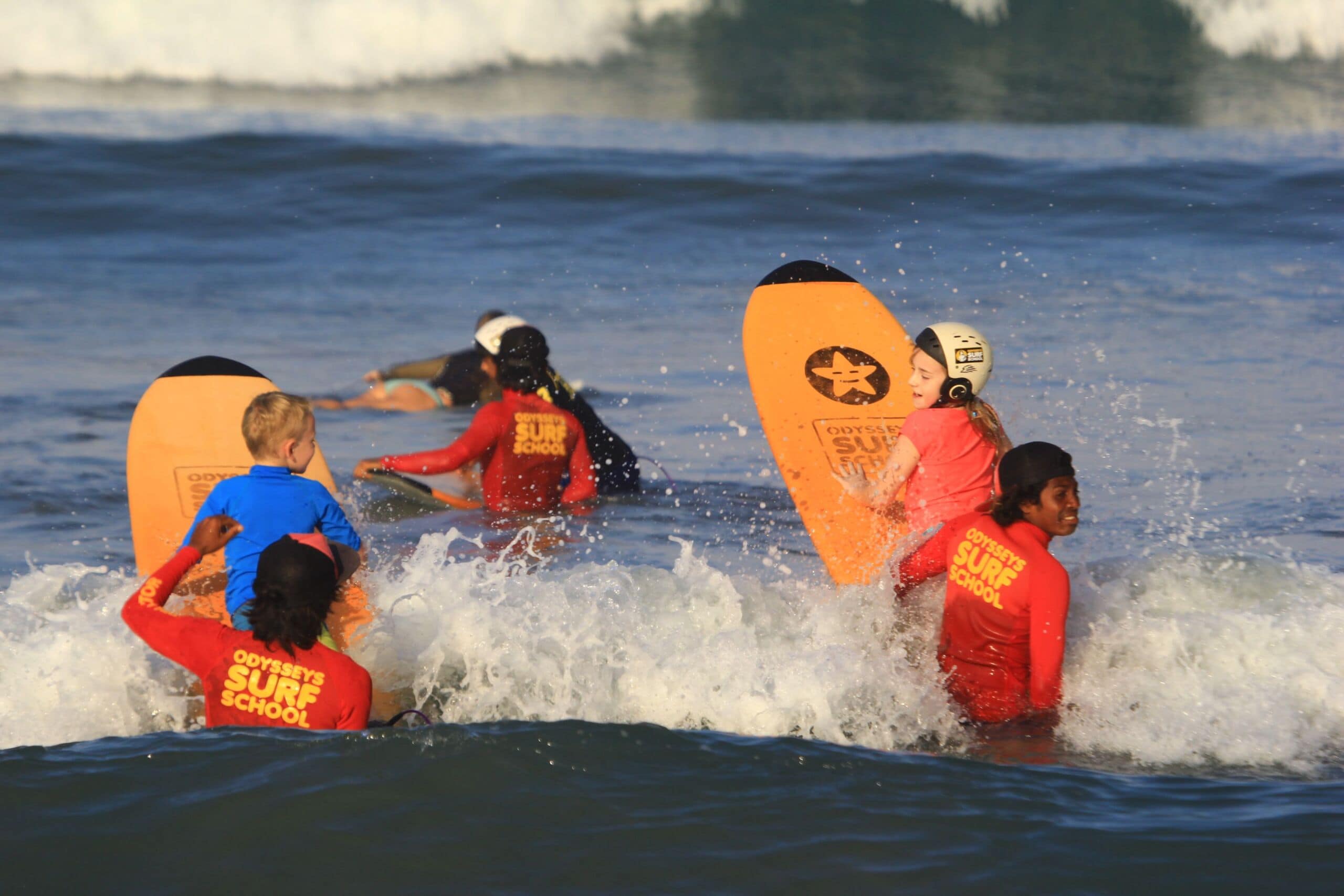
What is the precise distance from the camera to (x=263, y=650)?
3896 mm

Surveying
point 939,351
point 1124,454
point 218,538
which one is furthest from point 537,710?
point 1124,454

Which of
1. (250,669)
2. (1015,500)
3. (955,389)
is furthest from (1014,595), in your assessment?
(250,669)

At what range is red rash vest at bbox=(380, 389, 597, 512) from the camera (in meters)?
7.23

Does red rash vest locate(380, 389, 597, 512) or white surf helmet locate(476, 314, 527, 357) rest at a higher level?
white surf helmet locate(476, 314, 527, 357)

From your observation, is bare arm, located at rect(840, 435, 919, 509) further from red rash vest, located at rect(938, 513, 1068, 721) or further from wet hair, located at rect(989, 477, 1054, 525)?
wet hair, located at rect(989, 477, 1054, 525)

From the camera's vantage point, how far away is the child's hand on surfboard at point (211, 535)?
3.88 meters

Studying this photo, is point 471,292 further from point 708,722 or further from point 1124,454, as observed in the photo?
point 708,722

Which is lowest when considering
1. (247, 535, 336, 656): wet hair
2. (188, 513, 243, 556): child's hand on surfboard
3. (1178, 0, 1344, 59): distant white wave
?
(247, 535, 336, 656): wet hair

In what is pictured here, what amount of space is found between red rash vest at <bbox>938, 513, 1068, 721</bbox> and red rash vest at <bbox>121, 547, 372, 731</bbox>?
72.1 inches

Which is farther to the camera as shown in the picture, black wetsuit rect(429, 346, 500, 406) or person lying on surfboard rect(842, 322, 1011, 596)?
black wetsuit rect(429, 346, 500, 406)

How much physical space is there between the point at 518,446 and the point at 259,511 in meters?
3.26

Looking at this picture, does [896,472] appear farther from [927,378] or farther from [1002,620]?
[1002,620]

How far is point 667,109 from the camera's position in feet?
78.3

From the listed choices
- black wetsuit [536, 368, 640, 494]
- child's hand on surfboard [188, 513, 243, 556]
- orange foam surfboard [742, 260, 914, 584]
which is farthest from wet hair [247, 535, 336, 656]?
black wetsuit [536, 368, 640, 494]
